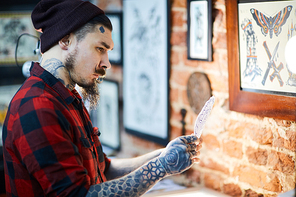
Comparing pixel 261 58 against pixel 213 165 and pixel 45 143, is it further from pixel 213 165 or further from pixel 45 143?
pixel 45 143

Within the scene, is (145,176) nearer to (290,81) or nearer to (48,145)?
(48,145)

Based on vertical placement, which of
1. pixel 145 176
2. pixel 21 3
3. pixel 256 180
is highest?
pixel 21 3

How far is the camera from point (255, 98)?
1562 millimetres

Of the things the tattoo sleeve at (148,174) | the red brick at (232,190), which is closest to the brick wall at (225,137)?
the red brick at (232,190)

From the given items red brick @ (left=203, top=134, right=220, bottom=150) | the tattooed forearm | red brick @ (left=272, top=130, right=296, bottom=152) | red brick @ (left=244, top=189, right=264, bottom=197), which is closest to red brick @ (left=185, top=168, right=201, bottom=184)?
red brick @ (left=203, top=134, right=220, bottom=150)

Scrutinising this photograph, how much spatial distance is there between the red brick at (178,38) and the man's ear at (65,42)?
0.91 metres

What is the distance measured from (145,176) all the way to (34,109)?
457 mm

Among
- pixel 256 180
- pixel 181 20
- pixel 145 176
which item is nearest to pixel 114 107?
pixel 181 20

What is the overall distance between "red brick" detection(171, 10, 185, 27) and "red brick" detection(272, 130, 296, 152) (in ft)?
2.94

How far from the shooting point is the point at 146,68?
2262 millimetres

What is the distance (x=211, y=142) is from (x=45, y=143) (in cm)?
107

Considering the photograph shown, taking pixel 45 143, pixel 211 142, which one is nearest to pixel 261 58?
pixel 211 142

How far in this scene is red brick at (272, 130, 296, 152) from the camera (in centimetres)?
146

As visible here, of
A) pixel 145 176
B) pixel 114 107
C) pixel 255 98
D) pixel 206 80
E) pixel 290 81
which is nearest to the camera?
pixel 145 176
